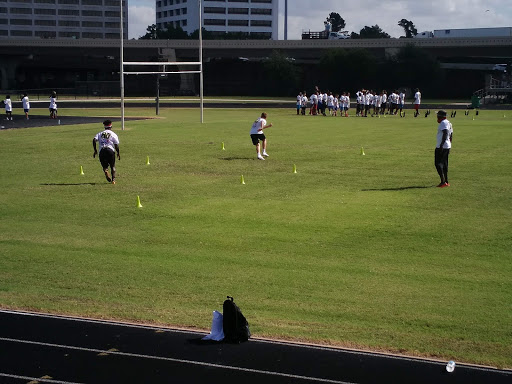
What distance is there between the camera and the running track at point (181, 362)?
8250mm

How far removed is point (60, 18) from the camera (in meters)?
141

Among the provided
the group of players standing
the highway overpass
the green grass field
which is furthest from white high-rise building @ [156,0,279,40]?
the green grass field

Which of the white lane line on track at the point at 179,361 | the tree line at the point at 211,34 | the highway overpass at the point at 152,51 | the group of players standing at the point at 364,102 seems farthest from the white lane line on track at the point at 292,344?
the tree line at the point at 211,34

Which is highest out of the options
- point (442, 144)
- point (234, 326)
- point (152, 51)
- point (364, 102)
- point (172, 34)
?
point (172, 34)

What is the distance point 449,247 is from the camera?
45.3ft

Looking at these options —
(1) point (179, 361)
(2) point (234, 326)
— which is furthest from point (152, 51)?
(1) point (179, 361)

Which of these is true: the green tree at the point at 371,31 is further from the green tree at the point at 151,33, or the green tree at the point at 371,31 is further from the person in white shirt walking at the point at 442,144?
the person in white shirt walking at the point at 442,144

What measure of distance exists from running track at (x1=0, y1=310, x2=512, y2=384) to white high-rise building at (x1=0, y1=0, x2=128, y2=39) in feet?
441

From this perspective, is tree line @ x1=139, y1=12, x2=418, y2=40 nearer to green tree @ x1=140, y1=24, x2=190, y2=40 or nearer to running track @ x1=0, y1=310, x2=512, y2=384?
green tree @ x1=140, y1=24, x2=190, y2=40

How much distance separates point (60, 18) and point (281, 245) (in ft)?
448

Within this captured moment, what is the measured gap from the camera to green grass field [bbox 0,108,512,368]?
10.2 m

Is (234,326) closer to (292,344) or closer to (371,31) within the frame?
(292,344)

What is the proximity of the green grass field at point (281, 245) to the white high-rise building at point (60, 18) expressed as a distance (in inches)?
4744

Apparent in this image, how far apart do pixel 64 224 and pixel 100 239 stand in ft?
5.41
